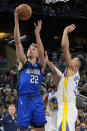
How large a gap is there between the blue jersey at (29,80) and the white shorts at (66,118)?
485mm

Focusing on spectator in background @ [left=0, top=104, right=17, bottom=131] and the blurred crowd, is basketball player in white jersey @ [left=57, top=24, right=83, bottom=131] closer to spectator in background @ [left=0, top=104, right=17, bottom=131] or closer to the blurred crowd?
the blurred crowd

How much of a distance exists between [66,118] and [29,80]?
80cm

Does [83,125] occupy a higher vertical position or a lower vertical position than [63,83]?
lower

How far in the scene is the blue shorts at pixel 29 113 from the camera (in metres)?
4.16

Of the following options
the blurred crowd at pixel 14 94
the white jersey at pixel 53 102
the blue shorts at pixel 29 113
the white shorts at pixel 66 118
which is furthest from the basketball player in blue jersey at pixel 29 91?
the blurred crowd at pixel 14 94

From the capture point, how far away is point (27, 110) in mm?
4180

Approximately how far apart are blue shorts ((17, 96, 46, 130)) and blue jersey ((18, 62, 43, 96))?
92 millimetres

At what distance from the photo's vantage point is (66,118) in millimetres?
4273

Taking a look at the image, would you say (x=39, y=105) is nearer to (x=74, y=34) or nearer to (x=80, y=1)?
(x=80, y=1)

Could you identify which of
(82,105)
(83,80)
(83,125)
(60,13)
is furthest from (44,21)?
(83,125)

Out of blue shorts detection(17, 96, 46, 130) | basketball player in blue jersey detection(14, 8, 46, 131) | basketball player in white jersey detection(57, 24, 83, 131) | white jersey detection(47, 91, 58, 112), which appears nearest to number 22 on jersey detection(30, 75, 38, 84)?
basketball player in blue jersey detection(14, 8, 46, 131)

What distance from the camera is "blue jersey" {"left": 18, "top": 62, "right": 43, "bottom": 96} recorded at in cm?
423

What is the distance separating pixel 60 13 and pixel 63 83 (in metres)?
12.7

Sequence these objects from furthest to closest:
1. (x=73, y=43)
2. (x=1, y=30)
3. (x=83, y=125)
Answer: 1. (x=73, y=43)
2. (x=1, y=30)
3. (x=83, y=125)
